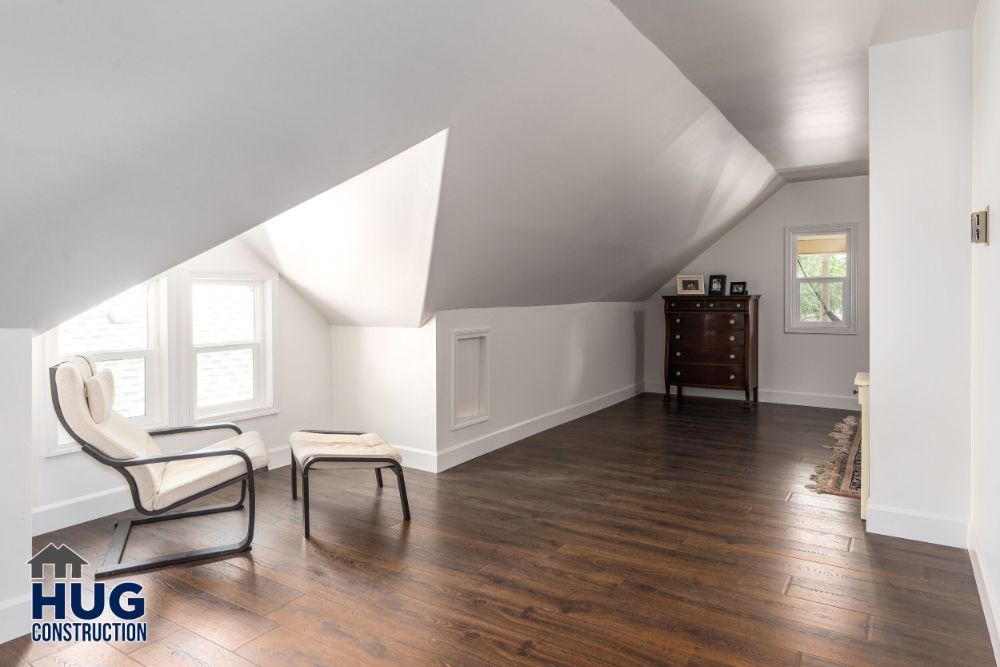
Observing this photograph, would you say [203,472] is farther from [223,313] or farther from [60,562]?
[223,313]

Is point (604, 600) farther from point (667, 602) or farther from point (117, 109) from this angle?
point (117, 109)

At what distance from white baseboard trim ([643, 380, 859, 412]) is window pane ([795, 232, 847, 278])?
52.8 inches

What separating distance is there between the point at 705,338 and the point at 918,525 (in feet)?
13.5

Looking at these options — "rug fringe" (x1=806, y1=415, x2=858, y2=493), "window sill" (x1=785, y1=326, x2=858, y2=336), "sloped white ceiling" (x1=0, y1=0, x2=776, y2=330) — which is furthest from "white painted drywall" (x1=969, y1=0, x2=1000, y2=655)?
"window sill" (x1=785, y1=326, x2=858, y2=336)

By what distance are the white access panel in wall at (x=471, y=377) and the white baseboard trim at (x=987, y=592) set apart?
3.13 m

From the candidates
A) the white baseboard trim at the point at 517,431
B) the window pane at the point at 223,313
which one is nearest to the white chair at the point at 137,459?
the window pane at the point at 223,313

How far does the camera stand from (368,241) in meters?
3.95

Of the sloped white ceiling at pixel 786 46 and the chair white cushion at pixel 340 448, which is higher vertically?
the sloped white ceiling at pixel 786 46

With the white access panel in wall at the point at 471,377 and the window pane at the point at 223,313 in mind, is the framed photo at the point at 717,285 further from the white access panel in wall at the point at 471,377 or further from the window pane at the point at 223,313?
the window pane at the point at 223,313

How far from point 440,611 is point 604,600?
671mm

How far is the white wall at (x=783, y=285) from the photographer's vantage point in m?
6.98

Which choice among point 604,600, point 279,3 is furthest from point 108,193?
point 604,600

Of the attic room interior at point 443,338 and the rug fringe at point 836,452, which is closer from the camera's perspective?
the attic room interior at point 443,338

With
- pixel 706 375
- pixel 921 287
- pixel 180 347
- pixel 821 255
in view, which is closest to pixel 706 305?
pixel 706 375
